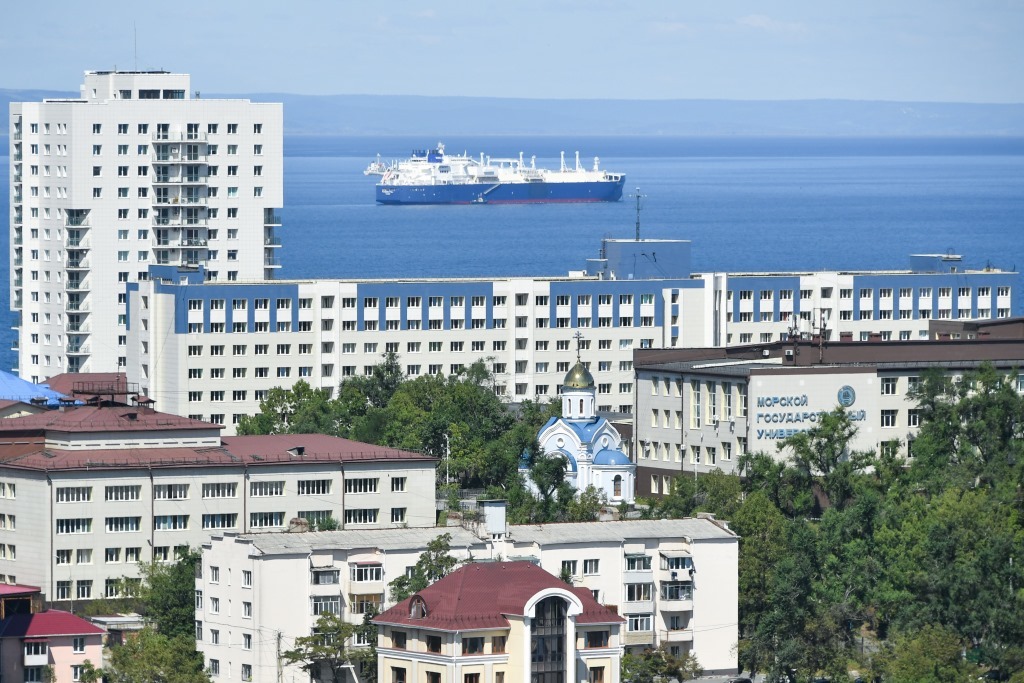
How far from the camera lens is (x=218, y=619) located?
82375mm

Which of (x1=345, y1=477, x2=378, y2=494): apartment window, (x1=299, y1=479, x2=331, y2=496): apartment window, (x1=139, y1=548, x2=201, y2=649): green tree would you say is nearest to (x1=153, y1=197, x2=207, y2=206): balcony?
(x1=345, y1=477, x2=378, y2=494): apartment window

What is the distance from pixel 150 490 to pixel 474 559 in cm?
1900

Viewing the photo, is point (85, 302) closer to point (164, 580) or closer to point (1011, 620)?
point (164, 580)

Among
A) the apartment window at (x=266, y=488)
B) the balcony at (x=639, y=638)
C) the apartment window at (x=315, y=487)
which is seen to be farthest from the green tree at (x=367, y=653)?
the apartment window at (x=315, y=487)

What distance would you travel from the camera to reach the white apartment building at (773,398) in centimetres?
11306

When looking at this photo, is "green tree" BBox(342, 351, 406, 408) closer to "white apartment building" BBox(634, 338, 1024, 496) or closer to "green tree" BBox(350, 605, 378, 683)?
"white apartment building" BBox(634, 338, 1024, 496)

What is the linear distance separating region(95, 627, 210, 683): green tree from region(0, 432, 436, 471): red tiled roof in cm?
1541

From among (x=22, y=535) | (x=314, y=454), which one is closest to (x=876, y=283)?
(x=314, y=454)

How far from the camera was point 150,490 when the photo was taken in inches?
3851

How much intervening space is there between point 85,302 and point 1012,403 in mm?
75513

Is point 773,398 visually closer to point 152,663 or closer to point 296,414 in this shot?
point 296,414

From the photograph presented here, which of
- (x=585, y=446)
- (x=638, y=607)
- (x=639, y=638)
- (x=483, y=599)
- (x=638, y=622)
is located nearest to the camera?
(x=483, y=599)

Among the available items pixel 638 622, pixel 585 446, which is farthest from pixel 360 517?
pixel 638 622

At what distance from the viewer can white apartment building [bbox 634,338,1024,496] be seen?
371 feet
